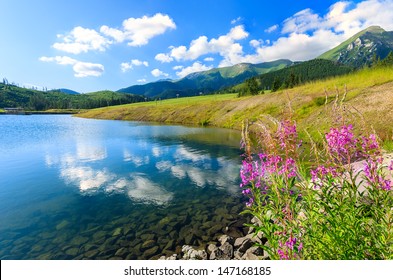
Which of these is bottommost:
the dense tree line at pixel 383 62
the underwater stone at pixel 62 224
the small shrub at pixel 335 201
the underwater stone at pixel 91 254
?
the underwater stone at pixel 91 254

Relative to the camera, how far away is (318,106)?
5003cm

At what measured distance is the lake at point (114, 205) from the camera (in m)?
12.8

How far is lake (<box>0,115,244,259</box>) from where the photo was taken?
1278cm

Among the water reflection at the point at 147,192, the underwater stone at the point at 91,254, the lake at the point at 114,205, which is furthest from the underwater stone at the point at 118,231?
the water reflection at the point at 147,192

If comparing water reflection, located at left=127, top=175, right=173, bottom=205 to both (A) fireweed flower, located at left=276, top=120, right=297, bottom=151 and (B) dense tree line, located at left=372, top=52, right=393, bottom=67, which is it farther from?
(B) dense tree line, located at left=372, top=52, right=393, bottom=67

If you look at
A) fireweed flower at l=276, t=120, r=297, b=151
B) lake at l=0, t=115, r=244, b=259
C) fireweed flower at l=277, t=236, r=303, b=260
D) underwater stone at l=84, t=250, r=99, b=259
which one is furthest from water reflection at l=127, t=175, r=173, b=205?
fireweed flower at l=276, t=120, r=297, b=151

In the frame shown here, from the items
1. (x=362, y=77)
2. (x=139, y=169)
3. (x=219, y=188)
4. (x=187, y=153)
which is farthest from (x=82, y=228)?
(x=362, y=77)

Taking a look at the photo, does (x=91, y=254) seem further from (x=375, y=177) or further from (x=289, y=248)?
(x=375, y=177)

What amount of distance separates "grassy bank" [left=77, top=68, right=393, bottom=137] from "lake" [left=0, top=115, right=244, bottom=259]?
7493 mm

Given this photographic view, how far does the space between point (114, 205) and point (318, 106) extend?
155 ft

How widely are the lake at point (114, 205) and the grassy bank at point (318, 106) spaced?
24.6 feet

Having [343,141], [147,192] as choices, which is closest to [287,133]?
[343,141]

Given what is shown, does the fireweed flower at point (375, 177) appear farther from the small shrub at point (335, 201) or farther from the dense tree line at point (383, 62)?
the dense tree line at point (383, 62)

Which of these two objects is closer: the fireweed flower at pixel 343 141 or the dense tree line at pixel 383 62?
the fireweed flower at pixel 343 141
